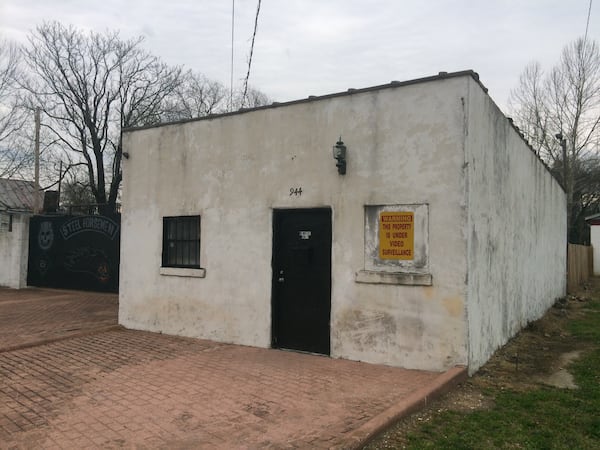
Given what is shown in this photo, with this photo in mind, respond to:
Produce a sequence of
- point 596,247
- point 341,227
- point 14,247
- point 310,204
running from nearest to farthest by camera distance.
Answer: point 341,227, point 310,204, point 14,247, point 596,247

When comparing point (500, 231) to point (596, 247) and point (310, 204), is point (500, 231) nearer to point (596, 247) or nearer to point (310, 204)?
point (310, 204)

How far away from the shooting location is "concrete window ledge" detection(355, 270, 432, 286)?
598 cm

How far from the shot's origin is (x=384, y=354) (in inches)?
246

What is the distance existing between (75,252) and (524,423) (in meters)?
14.8

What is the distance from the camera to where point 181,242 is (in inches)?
335

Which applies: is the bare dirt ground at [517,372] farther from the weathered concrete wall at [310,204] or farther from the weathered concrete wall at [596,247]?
the weathered concrete wall at [596,247]

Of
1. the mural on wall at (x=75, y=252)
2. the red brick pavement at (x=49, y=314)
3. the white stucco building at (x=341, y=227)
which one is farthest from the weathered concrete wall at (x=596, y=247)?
the red brick pavement at (x=49, y=314)

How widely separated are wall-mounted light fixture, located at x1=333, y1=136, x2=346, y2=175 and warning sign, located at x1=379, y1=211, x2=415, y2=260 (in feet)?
2.74

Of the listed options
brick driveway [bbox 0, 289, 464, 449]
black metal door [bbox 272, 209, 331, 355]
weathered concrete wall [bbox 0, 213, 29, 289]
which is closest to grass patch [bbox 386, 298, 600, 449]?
brick driveway [bbox 0, 289, 464, 449]

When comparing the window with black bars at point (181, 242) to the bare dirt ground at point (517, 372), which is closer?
the bare dirt ground at point (517, 372)

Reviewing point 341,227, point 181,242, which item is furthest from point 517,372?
point 181,242

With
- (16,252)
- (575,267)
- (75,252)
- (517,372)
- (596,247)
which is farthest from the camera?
(596,247)

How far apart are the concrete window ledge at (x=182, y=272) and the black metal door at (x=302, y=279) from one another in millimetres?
1501

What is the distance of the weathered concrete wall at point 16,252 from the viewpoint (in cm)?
1684
